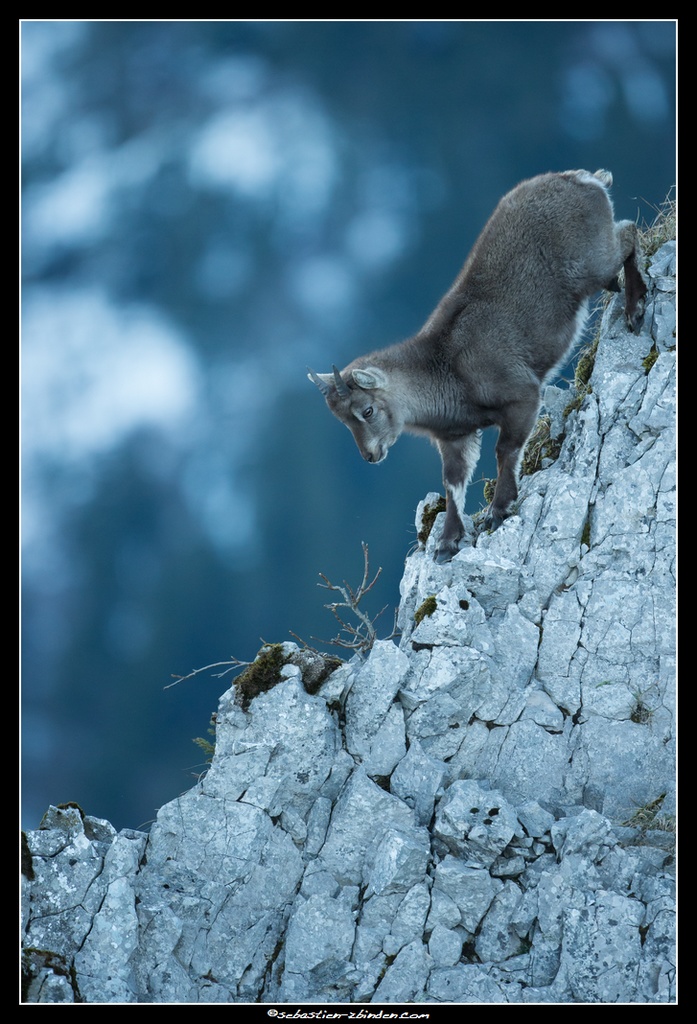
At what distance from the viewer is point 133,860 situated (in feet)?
31.2

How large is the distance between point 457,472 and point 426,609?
8.45ft

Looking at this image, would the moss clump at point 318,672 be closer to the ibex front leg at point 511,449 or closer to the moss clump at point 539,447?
the ibex front leg at point 511,449

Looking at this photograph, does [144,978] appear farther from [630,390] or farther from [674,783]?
[630,390]

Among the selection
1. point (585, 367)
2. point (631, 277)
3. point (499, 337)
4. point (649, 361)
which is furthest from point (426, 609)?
point (631, 277)

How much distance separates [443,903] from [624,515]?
4.66 meters

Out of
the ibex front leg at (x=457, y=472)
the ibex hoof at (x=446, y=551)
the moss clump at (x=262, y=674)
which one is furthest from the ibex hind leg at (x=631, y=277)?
the moss clump at (x=262, y=674)

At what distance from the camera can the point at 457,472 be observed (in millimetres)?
12594

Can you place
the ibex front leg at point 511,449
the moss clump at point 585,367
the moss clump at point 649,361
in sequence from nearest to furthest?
the moss clump at point 649,361 → the ibex front leg at point 511,449 → the moss clump at point 585,367

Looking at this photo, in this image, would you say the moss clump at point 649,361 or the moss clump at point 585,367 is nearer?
the moss clump at point 649,361

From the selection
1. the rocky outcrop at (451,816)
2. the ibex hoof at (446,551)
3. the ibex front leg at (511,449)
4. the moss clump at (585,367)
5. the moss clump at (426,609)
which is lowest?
the rocky outcrop at (451,816)

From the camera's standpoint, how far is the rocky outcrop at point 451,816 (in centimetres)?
891

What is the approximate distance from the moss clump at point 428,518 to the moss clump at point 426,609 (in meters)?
2.08

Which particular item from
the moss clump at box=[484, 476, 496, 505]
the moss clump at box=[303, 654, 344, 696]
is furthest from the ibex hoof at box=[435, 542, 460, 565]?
the moss clump at box=[303, 654, 344, 696]
